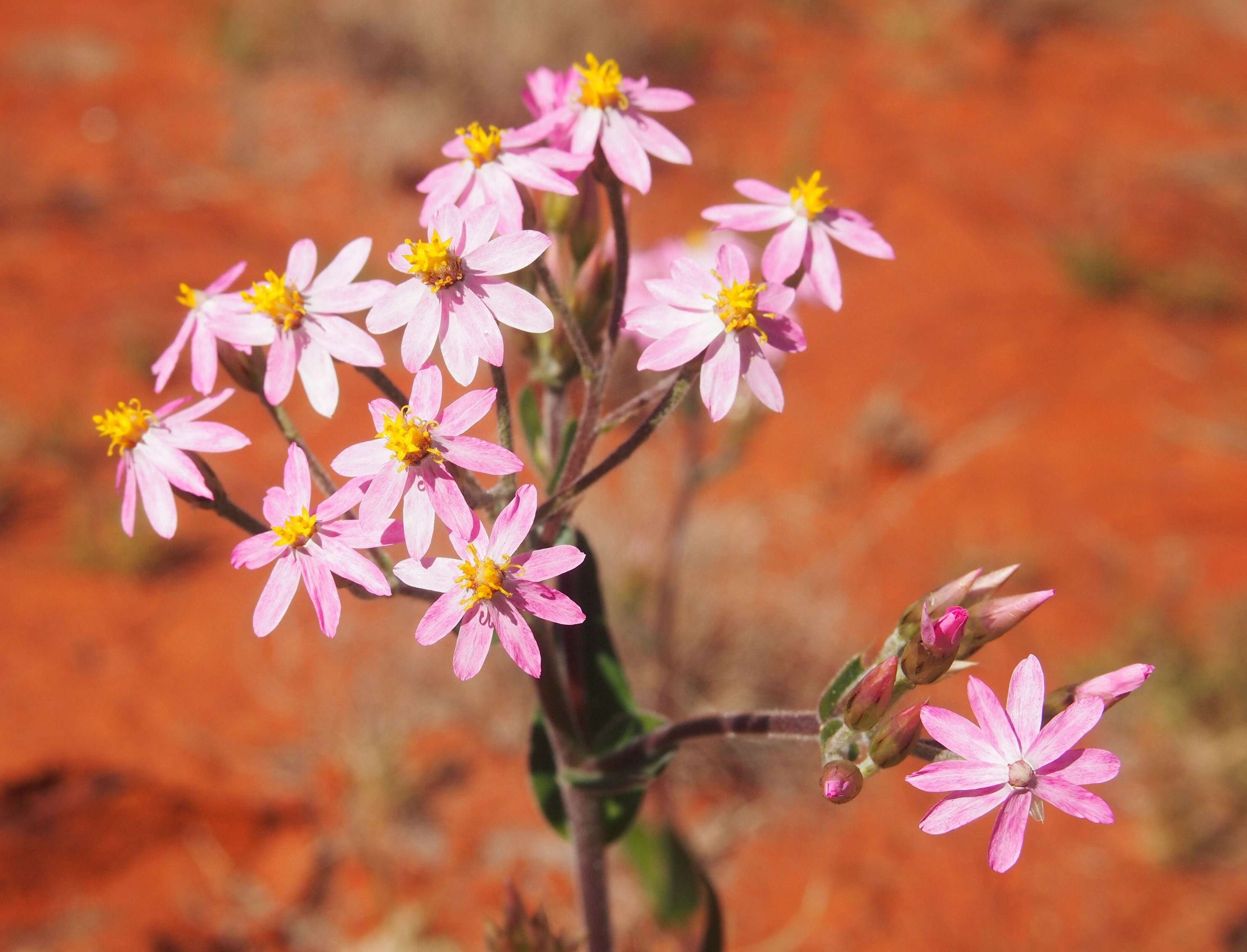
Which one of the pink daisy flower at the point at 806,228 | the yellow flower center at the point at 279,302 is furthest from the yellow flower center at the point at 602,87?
the yellow flower center at the point at 279,302

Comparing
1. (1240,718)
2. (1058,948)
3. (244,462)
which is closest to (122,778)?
(244,462)

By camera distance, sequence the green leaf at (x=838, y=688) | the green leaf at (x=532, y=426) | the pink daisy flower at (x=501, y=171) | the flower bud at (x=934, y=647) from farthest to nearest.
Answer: the green leaf at (x=532, y=426)
the pink daisy flower at (x=501, y=171)
the green leaf at (x=838, y=688)
the flower bud at (x=934, y=647)

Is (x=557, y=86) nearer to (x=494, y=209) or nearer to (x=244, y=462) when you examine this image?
(x=494, y=209)

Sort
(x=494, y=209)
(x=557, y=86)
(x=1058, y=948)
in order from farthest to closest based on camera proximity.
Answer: (x=1058, y=948) < (x=557, y=86) < (x=494, y=209)

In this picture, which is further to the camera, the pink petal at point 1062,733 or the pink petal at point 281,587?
the pink petal at point 281,587

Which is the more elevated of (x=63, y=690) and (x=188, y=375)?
(x=188, y=375)

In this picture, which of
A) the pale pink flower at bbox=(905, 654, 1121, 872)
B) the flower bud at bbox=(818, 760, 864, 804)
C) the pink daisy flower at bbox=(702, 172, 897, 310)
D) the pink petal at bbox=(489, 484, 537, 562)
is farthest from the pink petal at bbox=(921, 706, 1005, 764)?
the pink daisy flower at bbox=(702, 172, 897, 310)

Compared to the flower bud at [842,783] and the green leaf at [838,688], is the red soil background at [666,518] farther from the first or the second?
the flower bud at [842,783]
